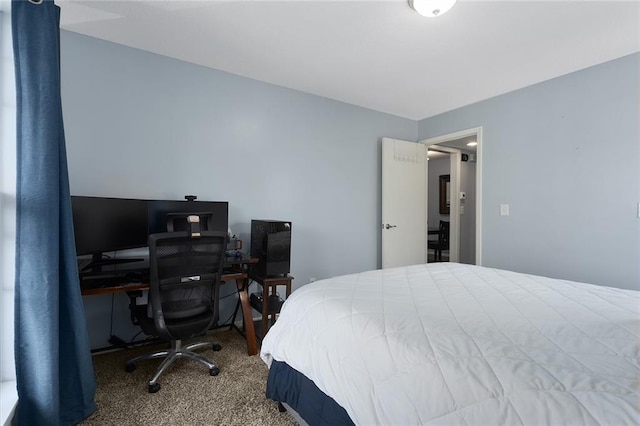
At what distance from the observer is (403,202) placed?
3.95m

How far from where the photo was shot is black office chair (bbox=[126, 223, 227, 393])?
1.83 meters

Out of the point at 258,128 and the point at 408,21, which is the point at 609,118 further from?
the point at 258,128

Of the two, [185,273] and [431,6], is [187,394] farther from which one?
[431,6]

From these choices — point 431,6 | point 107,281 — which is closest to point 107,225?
point 107,281

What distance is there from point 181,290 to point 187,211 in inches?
30.1

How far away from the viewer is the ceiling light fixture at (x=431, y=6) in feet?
5.77

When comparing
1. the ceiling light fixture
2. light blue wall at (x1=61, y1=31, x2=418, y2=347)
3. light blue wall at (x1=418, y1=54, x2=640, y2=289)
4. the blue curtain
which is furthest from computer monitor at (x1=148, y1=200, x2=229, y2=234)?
light blue wall at (x1=418, y1=54, x2=640, y2=289)

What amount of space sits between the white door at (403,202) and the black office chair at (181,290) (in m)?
2.36

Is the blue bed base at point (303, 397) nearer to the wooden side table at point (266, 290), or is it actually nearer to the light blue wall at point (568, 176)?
the wooden side table at point (266, 290)

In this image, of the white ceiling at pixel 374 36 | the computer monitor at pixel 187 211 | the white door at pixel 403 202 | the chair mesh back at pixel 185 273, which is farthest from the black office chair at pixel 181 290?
the white door at pixel 403 202

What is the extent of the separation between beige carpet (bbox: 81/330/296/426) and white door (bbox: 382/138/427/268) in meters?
2.27

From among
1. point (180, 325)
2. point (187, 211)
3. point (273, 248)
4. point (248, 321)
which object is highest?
point (187, 211)

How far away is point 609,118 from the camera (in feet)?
8.19

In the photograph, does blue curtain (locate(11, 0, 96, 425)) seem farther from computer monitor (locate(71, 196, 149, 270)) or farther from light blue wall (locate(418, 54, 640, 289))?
light blue wall (locate(418, 54, 640, 289))
